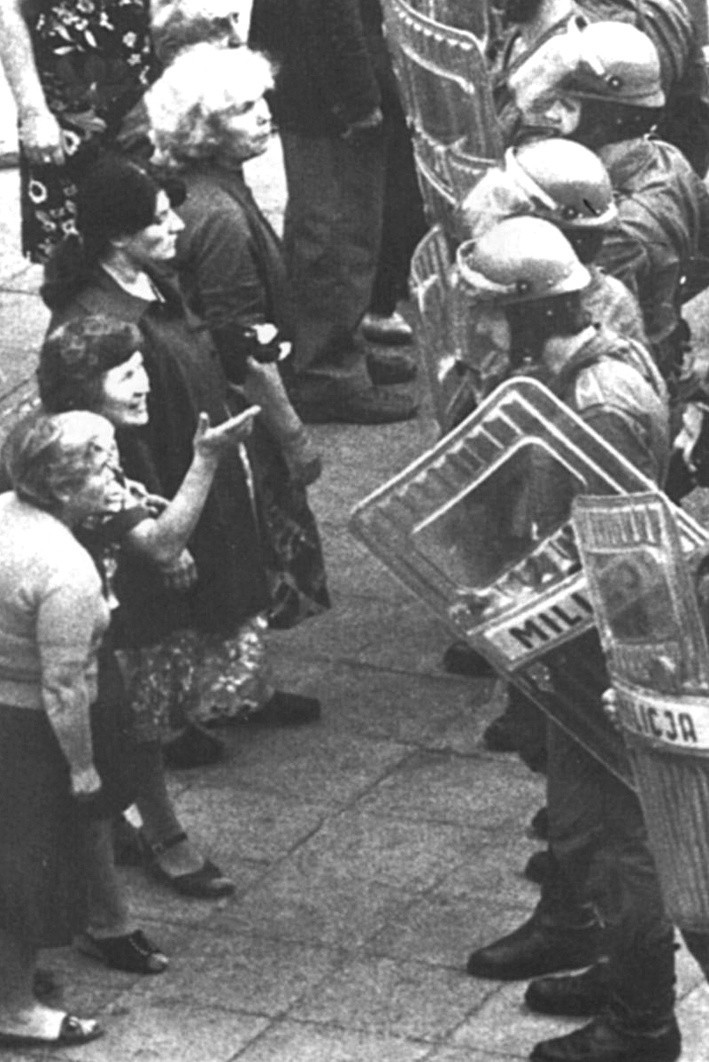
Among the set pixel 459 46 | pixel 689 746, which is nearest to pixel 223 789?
pixel 459 46

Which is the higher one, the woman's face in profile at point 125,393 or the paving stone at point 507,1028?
the woman's face in profile at point 125,393

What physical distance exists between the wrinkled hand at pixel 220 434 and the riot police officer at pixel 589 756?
920 millimetres

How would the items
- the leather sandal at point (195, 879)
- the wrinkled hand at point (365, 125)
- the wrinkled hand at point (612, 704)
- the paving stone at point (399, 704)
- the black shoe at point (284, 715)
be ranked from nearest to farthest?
the wrinkled hand at point (612, 704) → the leather sandal at point (195, 879) → the paving stone at point (399, 704) → the black shoe at point (284, 715) → the wrinkled hand at point (365, 125)

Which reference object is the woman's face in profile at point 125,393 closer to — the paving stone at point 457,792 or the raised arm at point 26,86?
the paving stone at point 457,792

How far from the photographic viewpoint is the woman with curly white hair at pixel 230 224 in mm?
10500

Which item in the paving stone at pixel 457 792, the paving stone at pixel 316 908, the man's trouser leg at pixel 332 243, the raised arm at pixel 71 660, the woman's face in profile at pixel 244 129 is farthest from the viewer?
the man's trouser leg at pixel 332 243

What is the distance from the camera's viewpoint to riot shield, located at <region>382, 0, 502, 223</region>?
1089 centimetres

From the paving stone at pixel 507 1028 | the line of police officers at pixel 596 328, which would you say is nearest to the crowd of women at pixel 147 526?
the line of police officers at pixel 596 328

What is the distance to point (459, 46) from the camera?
10.9 meters

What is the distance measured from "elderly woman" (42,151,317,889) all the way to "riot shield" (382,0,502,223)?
101 centimetres

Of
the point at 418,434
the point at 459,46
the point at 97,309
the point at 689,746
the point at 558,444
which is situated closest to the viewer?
the point at 689,746

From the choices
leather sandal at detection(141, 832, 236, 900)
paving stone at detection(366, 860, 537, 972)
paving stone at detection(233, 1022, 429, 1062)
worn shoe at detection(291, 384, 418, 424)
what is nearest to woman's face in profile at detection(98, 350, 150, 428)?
leather sandal at detection(141, 832, 236, 900)

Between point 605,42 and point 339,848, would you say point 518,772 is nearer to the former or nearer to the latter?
point 339,848

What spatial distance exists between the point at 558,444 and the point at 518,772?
86.4 inches
